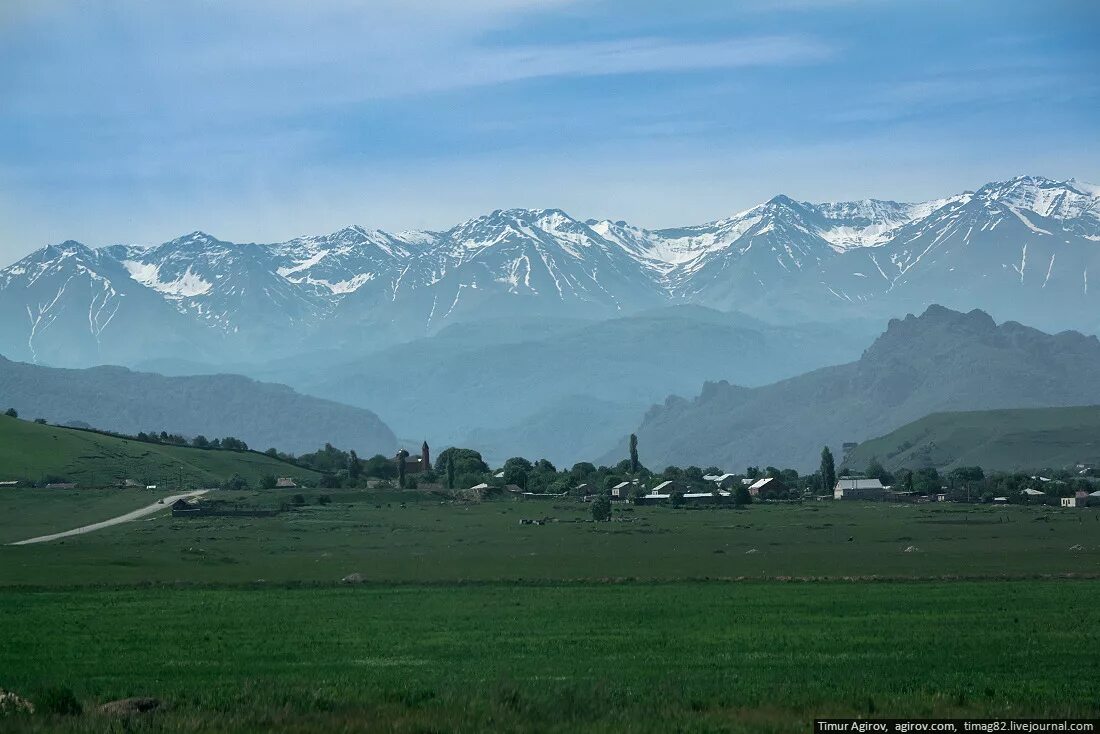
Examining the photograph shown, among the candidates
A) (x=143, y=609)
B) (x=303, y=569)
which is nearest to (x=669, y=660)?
(x=143, y=609)

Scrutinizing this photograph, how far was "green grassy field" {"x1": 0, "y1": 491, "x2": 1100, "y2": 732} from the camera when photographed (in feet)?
121

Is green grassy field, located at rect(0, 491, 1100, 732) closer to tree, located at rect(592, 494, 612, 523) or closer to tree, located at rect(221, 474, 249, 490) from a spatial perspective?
tree, located at rect(592, 494, 612, 523)

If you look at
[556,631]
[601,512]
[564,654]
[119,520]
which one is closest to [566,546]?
[601,512]

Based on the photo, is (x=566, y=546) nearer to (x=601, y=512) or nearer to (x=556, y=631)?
(x=601, y=512)

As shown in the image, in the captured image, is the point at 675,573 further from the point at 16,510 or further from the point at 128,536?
the point at 16,510

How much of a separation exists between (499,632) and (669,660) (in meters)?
9.41

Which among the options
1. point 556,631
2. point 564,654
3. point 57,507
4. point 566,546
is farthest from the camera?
point 57,507

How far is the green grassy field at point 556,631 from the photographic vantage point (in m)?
36.9

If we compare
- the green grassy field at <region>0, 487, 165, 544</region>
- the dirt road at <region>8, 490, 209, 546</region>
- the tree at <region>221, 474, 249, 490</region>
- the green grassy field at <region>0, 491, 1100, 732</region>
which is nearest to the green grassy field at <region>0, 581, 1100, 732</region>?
the green grassy field at <region>0, 491, 1100, 732</region>

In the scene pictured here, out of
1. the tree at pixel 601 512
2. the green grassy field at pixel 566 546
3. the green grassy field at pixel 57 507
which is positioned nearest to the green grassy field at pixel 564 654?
the green grassy field at pixel 566 546

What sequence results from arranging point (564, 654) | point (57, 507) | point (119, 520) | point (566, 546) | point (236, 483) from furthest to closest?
point (236, 483) → point (57, 507) → point (119, 520) → point (566, 546) → point (564, 654)

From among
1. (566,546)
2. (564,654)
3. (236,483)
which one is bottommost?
(564,654)

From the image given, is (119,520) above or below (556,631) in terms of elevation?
above

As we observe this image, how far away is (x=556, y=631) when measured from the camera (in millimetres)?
54656
